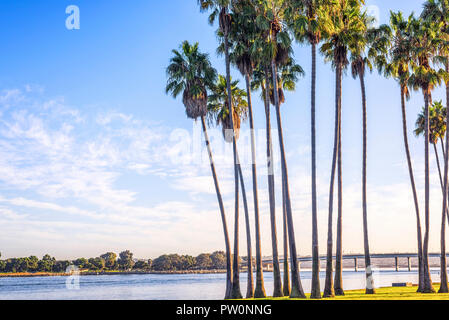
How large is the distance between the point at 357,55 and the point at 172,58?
13.6 meters

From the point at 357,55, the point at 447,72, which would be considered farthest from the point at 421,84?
the point at 357,55

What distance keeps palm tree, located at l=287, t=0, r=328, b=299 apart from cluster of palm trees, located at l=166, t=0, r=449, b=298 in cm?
6

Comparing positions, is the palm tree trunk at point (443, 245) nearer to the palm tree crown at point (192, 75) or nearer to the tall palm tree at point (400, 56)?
Result: the tall palm tree at point (400, 56)

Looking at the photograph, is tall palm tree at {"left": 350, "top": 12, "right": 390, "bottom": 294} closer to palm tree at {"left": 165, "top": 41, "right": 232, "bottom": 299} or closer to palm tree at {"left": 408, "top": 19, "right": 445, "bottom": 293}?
palm tree at {"left": 408, "top": 19, "right": 445, "bottom": 293}

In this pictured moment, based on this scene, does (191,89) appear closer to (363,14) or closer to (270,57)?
(270,57)

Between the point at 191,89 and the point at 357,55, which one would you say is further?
the point at 191,89

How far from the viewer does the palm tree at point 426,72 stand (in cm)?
3488

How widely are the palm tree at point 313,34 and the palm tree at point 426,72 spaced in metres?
8.43

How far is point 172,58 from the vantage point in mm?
38000

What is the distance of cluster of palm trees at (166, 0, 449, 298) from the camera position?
31625mm

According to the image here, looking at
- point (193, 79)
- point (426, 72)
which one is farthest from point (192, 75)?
point (426, 72)

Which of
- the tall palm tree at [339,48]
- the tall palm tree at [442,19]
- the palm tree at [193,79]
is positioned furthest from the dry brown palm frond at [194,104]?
the tall palm tree at [442,19]
